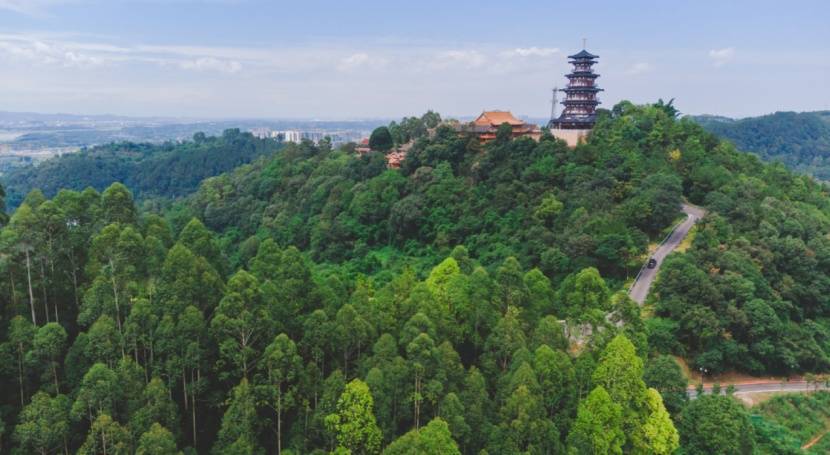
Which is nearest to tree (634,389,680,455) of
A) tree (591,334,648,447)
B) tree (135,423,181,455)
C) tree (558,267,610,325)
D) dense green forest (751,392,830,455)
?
tree (591,334,648,447)

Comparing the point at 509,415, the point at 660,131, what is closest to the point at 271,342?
the point at 509,415

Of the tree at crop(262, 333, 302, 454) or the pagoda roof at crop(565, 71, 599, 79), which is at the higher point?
the pagoda roof at crop(565, 71, 599, 79)

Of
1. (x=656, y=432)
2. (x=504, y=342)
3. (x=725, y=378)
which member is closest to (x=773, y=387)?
(x=725, y=378)

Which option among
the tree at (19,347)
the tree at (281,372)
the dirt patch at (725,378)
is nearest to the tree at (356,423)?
the tree at (281,372)

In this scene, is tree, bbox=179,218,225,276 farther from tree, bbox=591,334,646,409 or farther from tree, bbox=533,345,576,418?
tree, bbox=591,334,646,409

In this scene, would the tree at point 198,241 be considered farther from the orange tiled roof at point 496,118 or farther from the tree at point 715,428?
the orange tiled roof at point 496,118

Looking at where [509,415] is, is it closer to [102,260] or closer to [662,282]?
[102,260]
